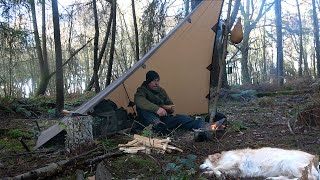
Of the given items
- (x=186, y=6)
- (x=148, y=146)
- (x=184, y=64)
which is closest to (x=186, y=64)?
(x=184, y=64)

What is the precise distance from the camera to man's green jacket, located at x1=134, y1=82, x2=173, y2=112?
5.96 meters

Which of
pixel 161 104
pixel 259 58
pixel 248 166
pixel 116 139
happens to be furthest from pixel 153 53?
pixel 259 58

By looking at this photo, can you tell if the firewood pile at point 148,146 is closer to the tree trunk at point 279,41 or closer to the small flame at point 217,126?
the small flame at point 217,126

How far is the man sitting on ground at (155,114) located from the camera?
5.86 metres

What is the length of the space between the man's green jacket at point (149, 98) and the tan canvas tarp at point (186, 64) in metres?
0.65

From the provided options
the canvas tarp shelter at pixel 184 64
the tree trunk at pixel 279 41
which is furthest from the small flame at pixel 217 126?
the tree trunk at pixel 279 41

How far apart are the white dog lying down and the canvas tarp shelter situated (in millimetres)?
2937

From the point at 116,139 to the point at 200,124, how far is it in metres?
1.41

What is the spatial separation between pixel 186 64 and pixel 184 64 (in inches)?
2.0

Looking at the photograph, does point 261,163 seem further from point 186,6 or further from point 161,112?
point 186,6

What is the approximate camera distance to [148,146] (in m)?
4.37

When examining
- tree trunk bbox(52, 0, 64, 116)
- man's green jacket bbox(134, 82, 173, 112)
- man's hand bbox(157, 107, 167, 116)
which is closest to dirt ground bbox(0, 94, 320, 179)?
man's hand bbox(157, 107, 167, 116)

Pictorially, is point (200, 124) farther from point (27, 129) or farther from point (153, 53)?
point (27, 129)

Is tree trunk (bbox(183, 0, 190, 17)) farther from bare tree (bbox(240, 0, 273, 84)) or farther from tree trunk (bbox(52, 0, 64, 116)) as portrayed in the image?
tree trunk (bbox(52, 0, 64, 116))
